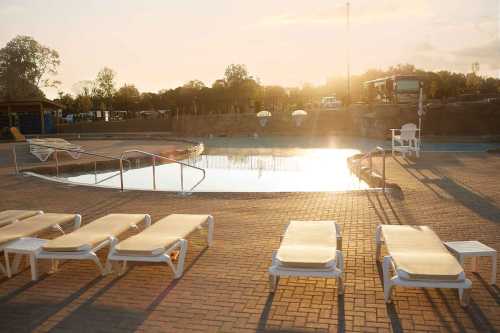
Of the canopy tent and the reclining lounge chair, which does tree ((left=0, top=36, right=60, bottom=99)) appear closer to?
the canopy tent

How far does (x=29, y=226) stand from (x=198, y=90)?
156 feet

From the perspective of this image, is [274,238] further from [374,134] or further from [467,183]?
[374,134]

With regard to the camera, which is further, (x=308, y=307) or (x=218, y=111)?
(x=218, y=111)

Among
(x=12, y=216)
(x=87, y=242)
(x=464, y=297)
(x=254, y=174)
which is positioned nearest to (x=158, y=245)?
(x=87, y=242)

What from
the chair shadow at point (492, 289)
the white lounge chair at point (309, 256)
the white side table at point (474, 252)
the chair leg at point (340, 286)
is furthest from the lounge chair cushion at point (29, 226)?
the chair shadow at point (492, 289)

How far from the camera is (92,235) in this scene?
16.6 feet

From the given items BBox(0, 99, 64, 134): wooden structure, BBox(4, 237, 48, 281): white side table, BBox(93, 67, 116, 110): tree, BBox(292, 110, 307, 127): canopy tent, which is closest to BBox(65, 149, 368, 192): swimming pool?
BBox(4, 237, 48, 281): white side table

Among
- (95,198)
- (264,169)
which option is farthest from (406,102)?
(95,198)

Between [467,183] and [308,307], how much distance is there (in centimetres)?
734

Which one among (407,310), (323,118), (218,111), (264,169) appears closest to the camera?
(407,310)

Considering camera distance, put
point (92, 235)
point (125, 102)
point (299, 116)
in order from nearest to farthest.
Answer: point (92, 235)
point (299, 116)
point (125, 102)

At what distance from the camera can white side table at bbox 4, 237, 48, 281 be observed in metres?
4.68

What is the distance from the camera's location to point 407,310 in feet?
12.6

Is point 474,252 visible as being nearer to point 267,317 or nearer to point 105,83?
point 267,317
